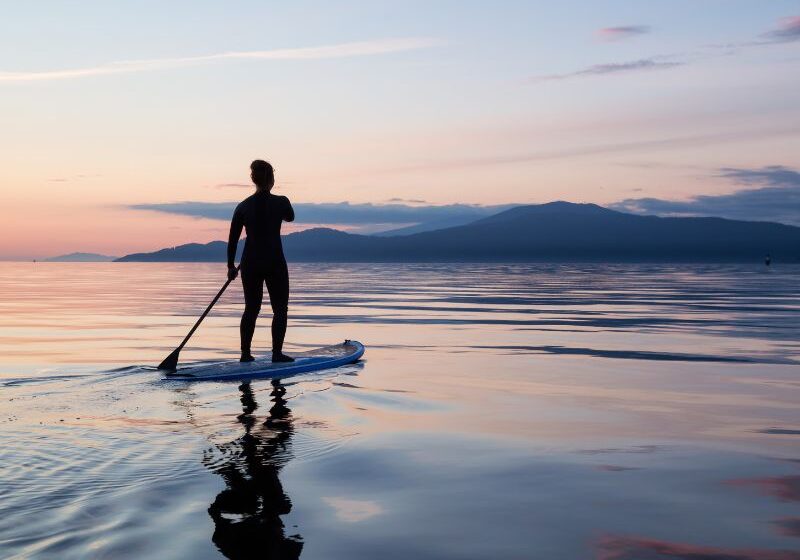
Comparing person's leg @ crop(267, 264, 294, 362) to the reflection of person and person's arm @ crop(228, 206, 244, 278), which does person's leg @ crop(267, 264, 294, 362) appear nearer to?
person's arm @ crop(228, 206, 244, 278)

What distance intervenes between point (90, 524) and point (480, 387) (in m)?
5.46

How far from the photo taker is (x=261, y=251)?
10.7 m

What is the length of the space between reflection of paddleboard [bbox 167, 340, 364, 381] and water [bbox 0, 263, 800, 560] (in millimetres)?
310

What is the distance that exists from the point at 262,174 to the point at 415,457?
19.4ft

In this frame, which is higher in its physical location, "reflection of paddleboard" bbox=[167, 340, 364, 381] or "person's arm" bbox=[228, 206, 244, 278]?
"person's arm" bbox=[228, 206, 244, 278]

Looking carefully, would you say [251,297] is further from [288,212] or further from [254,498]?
[254,498]

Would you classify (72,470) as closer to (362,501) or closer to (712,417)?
(362,501)

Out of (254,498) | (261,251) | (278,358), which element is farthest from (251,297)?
(254,498)

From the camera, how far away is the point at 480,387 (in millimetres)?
8953

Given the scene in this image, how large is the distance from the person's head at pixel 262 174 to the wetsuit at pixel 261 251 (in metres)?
0.11

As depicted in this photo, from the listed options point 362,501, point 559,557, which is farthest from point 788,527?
point 362,501

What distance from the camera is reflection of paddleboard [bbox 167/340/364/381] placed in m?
9.41

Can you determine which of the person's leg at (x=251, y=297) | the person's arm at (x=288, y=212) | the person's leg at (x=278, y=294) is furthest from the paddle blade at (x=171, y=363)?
the person's arm at (x=288, y=212)

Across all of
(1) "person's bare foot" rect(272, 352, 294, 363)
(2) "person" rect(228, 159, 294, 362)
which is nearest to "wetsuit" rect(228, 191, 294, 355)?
(2) "person" rect(228, 159, 294, 362)
